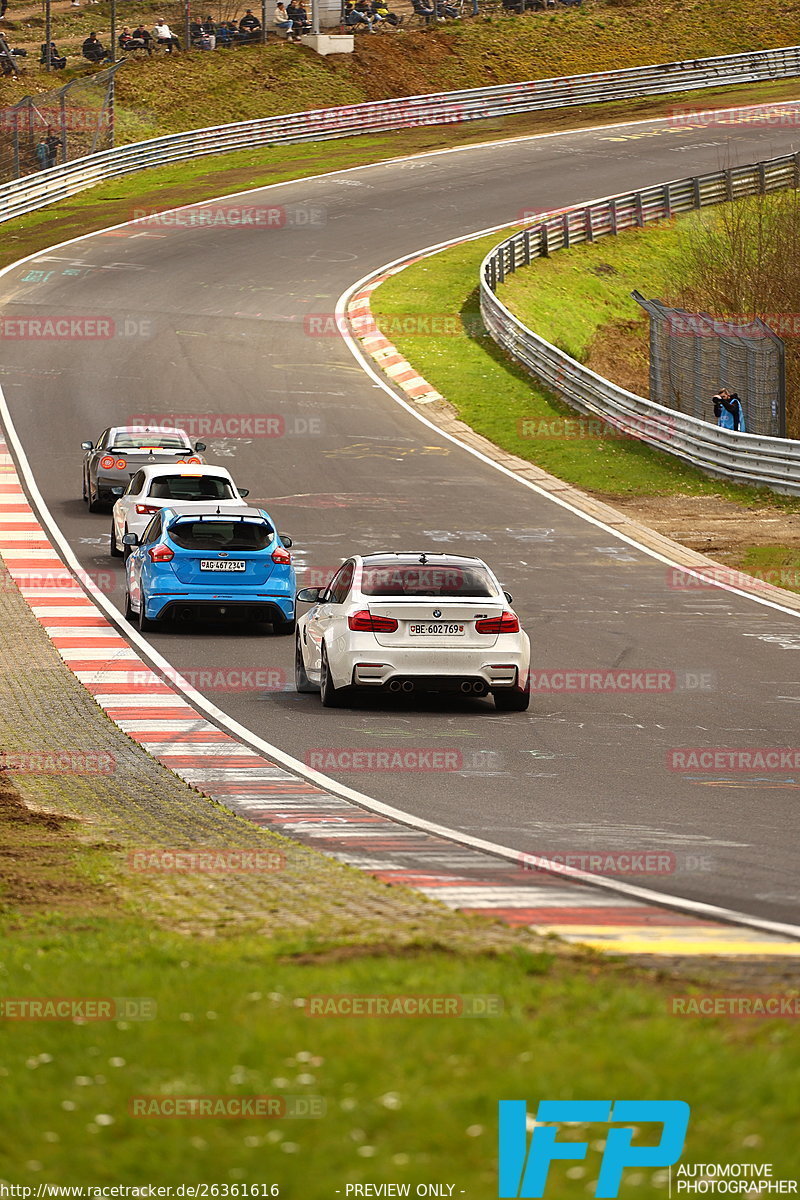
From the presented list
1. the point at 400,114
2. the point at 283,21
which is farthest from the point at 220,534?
the point at 283,21

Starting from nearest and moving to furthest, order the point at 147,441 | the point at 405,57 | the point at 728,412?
the point at 147,441 < the point at 728,412 < the point at 405,57

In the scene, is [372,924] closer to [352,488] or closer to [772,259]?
[352,488]

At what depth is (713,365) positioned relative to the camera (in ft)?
120

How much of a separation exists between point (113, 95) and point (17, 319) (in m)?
22.0

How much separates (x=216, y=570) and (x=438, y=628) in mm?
5295

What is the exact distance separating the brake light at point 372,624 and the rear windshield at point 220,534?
15.9 ft

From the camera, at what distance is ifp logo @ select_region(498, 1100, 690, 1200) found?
464 cm

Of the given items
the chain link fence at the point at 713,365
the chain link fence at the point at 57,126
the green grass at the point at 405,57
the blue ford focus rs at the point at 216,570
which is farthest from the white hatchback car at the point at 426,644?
the green grass at the point at 405,57

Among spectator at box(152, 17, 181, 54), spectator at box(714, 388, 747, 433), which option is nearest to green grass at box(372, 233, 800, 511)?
spectator at box(714, 388, 747, 433)

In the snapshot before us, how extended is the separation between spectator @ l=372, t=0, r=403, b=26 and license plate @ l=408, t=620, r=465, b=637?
68.1 m

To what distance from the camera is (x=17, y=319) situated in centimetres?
4628

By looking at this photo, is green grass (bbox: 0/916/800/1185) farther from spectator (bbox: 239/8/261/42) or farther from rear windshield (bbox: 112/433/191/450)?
spectator (bbox: 239/8/261/42)

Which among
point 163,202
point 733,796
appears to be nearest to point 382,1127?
point 733,796

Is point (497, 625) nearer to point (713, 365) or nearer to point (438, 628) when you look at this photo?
point (438, 628)
